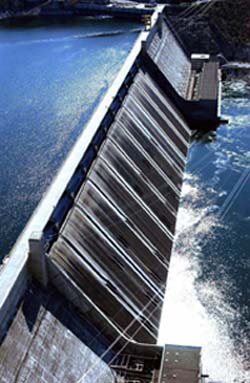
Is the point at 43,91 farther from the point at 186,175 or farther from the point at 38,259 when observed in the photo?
the point at 38,259

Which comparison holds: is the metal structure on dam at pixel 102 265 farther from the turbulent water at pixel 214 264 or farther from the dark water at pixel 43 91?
the dark water at pixel 43 91

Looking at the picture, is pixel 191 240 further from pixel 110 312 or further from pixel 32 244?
pixel 32 244

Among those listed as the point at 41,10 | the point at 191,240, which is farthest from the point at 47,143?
the point at 41,10

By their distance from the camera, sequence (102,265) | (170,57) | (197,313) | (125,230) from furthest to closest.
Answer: (170,57)
(125,230)
(197,313)
(102,265)

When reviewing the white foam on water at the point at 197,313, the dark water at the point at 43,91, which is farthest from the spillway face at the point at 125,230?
the dark water at the point at 43,91

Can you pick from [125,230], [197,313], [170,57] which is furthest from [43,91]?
[197,313]
